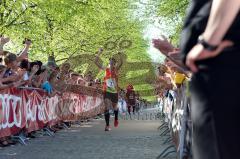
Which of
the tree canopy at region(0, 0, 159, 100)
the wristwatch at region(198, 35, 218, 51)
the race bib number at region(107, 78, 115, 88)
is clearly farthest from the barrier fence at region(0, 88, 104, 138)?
the wristwatch at region(198, 35, 218, 51)

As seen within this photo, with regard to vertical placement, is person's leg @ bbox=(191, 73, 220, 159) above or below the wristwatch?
below

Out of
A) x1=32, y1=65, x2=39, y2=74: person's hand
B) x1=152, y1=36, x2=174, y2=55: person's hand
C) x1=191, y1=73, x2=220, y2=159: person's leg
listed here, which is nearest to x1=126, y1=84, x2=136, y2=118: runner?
x1=32, y1=65, x2=39, y2=74: person's hand

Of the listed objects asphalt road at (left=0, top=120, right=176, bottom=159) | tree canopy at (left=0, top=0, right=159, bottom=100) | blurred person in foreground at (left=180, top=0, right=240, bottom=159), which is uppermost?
tree canopy at (left=0, top=0, right=159, bottom=100)

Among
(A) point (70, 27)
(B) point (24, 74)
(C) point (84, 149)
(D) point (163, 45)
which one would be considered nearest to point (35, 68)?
(B) point (24, 74)

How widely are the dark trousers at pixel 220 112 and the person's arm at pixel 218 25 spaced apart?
91 millimetres

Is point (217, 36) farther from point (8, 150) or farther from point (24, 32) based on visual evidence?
point (24, 32)

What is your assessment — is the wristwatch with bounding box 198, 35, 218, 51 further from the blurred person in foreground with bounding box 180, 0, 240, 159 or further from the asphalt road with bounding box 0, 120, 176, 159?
the asphalt road with bounding box 0, 120, 176, 159

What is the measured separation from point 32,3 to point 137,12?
25.0 ft

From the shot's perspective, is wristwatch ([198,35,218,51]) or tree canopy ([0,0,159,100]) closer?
wristwatch ([198,35,218,51])

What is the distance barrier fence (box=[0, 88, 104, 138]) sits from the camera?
1155cm

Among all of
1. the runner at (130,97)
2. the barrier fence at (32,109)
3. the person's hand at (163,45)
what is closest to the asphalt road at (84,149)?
the barrier fence at (32,109)

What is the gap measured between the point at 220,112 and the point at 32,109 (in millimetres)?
11672

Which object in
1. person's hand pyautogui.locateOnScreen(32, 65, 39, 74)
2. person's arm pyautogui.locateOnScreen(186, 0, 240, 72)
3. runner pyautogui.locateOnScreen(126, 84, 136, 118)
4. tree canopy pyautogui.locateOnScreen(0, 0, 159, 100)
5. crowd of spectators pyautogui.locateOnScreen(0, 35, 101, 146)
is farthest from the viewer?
runner pyautogui.locateOnScreen(126, 84, 136, 118)

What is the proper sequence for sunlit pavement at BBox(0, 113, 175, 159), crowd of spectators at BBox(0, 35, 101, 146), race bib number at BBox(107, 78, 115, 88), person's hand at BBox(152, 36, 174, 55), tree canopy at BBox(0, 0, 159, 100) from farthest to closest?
tree canopy at BBox(0, 0, 159, 100)
race bib number at BBox(107, 78, 115, 88)
crowd of spectators at BBox(0, 35, 101, 146)
sunlit pavement at BBox(0, 113, 175, 159)
person's hand at BBox(152, 36, 174, 55)
